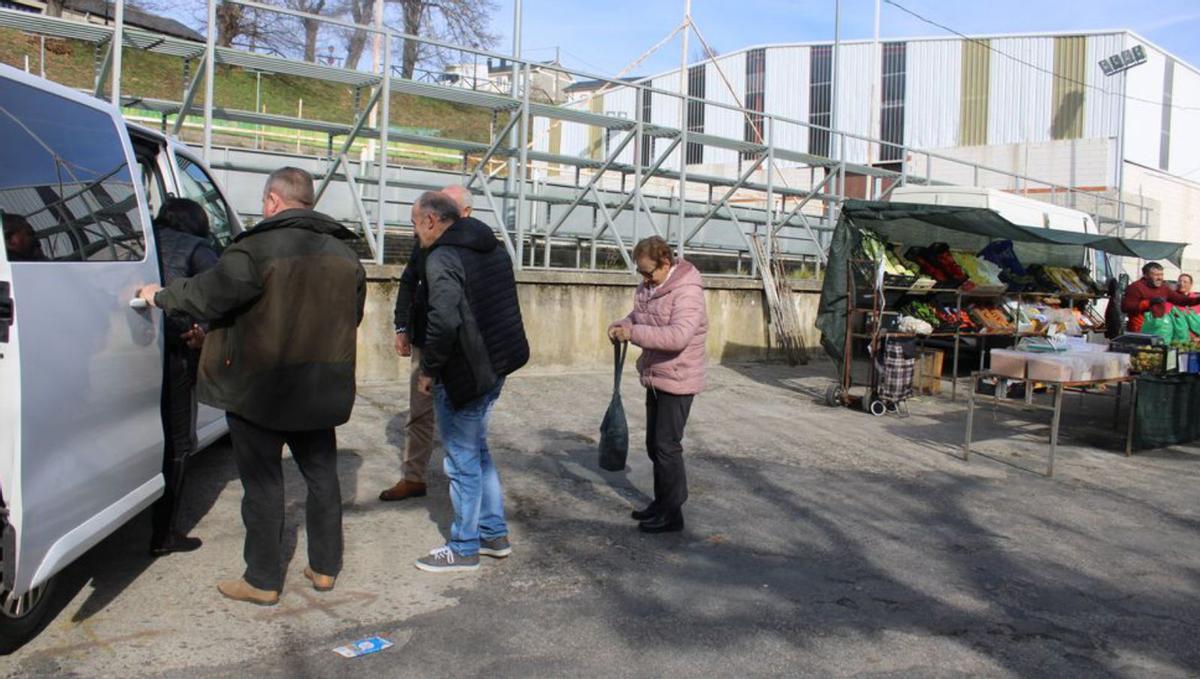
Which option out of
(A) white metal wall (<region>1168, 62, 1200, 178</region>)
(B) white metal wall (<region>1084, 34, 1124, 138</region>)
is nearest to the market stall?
(B) white metal wall (<region>1084, 34, 1124, 138</region>)

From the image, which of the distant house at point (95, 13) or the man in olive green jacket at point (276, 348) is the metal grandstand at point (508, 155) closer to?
the man in olive green jacket at point (276, 348)

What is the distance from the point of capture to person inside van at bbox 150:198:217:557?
4309 millimetres

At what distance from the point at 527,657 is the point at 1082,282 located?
13.2 meters

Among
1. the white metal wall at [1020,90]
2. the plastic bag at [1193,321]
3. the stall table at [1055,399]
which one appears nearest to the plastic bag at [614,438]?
→ the stall table at [1055,399]

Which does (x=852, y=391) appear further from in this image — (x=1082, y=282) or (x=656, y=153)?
(x=656, y=153)

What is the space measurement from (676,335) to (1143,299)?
8.06 metres

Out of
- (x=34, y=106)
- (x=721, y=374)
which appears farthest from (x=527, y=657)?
(x=721, y=374)

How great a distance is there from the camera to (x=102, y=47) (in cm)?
1017

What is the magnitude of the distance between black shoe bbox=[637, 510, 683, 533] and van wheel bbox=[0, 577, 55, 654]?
9.40ft

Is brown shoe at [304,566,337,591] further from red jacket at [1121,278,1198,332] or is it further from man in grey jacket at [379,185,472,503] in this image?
red jacket at [1121,278,1198,332]

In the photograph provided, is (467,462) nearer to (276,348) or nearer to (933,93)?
(276,348)

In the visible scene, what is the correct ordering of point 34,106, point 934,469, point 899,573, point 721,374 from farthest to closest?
point 721,374
point 934,469
point 899,573
point 34,106

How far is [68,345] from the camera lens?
327 cm

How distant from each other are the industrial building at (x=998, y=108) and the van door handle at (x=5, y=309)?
2828 centimetres
